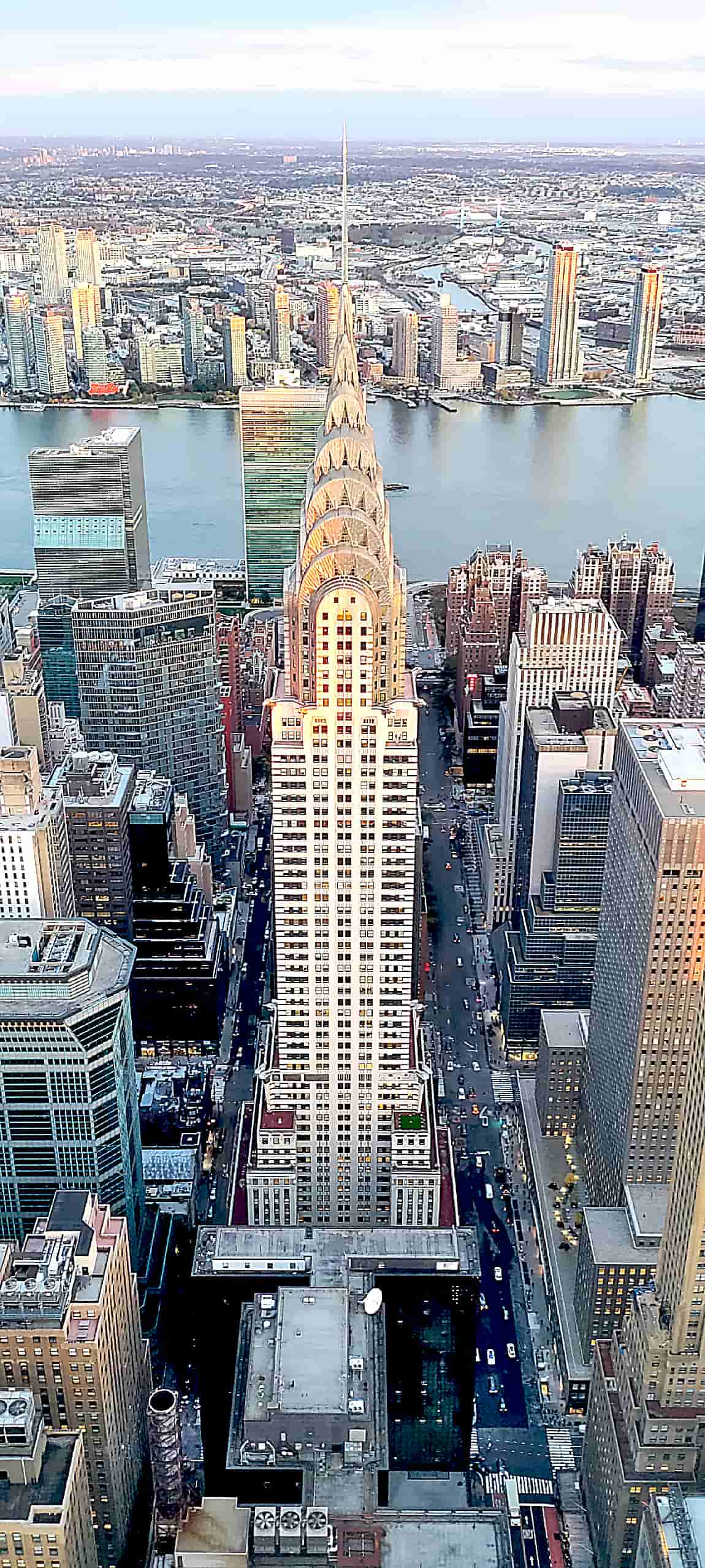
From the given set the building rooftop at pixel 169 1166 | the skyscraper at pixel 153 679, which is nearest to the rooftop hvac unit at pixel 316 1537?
the building rooftop at pixel 169 1166

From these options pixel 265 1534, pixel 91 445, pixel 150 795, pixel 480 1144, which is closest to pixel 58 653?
pixel 91 445

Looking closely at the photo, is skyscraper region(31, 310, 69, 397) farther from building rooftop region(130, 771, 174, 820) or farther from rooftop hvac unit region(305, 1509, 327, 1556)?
rooftop hvac unit region(305, 1509, 327, 1556)

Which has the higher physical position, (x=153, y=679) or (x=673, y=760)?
(x=673, y=760)

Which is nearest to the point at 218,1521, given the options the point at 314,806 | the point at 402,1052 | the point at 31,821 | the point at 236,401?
the point at 402,1052

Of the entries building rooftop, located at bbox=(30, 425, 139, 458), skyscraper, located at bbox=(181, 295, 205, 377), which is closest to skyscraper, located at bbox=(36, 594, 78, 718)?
building rooftop, located at bbox=(30, 425, 139, 458)

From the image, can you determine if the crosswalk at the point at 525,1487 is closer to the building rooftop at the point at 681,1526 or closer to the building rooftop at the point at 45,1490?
the building rooftop at the point at 681,1526

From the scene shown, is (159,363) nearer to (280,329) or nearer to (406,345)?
(280,329)

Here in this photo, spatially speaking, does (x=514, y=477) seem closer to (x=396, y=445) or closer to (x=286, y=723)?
(x=396, y=445)
